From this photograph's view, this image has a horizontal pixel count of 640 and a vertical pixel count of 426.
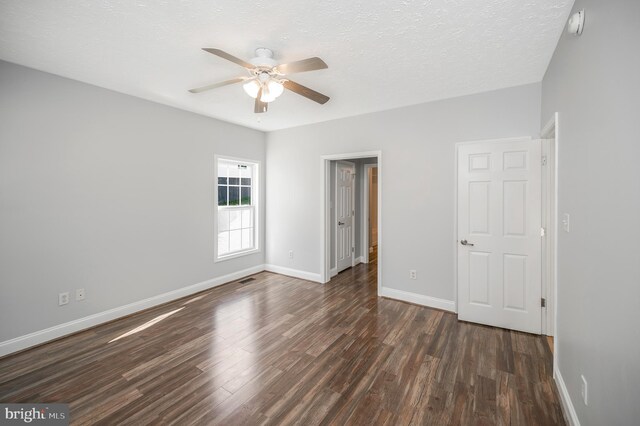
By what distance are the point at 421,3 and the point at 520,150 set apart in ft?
6.76

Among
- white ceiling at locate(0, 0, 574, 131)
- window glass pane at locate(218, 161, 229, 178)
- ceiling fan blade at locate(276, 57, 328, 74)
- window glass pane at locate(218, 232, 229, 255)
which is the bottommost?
window glass pane at locate(218, 232, 229, 255)

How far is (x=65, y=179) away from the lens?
2.86 metres

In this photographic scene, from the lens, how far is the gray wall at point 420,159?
3150 mm

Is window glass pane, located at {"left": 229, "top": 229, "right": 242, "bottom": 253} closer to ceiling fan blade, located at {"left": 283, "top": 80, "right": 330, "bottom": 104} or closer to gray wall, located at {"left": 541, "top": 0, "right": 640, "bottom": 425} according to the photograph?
ceiling fan blade, located at {"left": 283, "top": 80, "right": 330, "bottom": 104}

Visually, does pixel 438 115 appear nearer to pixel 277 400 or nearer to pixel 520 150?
pixel 520 150

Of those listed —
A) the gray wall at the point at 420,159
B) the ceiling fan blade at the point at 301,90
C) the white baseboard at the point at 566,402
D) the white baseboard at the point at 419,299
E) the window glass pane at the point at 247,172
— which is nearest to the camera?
the white baseboard at the point at 566,402

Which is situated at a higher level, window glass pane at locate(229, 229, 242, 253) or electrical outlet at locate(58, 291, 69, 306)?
window glass pane at locate(229, 229, 242, 253)

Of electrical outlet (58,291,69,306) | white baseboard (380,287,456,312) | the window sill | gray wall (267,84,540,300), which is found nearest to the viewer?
electrical outlet (58,291,69,306)

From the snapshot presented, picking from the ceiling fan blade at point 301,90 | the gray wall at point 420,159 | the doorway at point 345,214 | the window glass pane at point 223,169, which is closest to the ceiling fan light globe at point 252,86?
the ceiling fan blade at point 301,90

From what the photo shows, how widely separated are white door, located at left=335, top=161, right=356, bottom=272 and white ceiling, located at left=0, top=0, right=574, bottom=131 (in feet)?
6.97

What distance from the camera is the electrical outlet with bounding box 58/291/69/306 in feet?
9.32

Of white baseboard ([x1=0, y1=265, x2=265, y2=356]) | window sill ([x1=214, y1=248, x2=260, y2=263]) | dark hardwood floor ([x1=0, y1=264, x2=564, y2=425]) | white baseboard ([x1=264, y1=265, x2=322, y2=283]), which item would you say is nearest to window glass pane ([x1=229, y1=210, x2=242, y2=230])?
window sill ([x1=214, y1=248, x2=260, y2=263])

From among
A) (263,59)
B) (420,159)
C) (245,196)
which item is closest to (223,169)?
(245,196)

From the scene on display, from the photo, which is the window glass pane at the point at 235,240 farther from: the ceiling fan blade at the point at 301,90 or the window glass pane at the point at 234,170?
the ceiling fan blade at the point at 301,90
